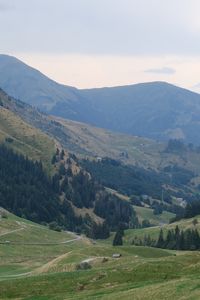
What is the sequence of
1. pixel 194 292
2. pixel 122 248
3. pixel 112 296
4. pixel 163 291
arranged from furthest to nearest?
pixel 122 248, pixel 112 296, pixel 163 291, pixel 194 292

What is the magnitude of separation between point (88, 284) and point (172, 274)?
31.1ft

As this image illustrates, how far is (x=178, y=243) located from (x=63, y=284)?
395 ft

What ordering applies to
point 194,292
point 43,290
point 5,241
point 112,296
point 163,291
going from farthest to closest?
point 5,241, point 43,290, point 112,296, point 163,291, point 194,292

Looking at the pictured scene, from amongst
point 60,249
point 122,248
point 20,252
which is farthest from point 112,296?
point 60,249

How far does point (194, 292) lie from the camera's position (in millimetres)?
44719

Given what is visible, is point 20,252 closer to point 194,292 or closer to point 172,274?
point 172,274

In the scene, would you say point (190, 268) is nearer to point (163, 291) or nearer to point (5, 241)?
point (163, 291)

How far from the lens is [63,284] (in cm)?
6419

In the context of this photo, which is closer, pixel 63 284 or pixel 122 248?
pixel 63 284

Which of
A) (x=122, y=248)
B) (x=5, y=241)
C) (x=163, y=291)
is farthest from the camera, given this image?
(x=5, y=241)

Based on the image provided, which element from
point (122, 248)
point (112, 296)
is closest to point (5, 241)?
point (122, 248)

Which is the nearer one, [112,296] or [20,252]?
[112,296]

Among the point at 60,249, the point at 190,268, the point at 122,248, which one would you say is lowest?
the point at 60,249

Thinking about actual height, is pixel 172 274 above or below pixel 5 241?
above
